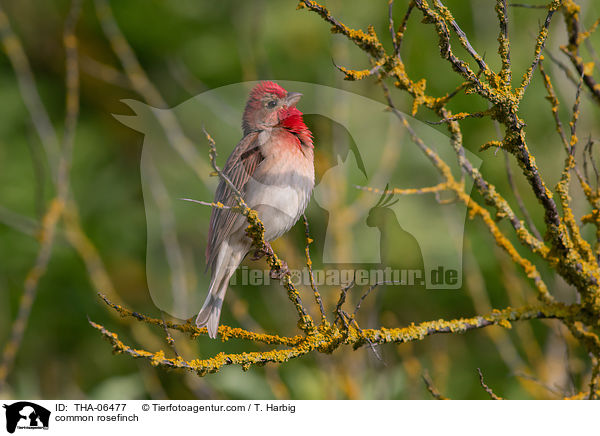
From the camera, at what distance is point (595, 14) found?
2334 mm

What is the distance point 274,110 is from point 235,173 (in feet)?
0.64

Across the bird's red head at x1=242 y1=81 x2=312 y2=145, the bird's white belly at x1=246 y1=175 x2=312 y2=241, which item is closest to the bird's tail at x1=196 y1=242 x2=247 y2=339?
the bird's white belly at x1=246 y1=175 x2=312 y2=241

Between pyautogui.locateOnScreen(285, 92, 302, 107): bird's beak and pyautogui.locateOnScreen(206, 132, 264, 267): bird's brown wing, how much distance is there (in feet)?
0.39

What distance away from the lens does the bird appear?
1563 mm

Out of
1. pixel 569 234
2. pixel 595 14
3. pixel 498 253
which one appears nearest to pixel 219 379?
pixel 498 253

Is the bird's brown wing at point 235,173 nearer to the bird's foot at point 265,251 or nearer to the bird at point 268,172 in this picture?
the bird at point 268,172

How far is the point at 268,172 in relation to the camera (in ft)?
5.19
